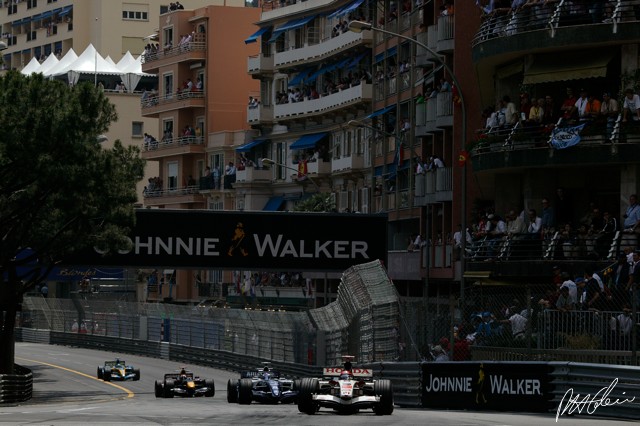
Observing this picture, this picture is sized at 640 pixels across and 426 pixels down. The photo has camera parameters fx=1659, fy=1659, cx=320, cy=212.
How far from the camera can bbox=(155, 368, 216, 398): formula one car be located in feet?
147

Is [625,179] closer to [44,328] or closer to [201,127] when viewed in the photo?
[44,328]

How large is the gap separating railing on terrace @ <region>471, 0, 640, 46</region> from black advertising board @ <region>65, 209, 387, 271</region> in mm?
14158

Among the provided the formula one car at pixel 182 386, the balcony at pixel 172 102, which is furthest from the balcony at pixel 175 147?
the formula one car at pixel 182 386

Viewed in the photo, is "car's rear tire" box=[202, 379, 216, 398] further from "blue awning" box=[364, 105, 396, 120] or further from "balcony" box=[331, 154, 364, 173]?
"balcony" box=[331, 154, 364, 173]

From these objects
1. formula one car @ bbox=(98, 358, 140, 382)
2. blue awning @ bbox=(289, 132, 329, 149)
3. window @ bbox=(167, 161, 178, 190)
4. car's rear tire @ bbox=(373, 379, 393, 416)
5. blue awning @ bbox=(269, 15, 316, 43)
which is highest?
blue awning @ bbox=(269, 15, 316, 43)

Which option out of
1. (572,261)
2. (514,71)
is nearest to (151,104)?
(514,71)

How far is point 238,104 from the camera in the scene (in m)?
103

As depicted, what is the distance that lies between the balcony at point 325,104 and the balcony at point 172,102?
36.3ft

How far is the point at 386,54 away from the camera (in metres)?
74.5

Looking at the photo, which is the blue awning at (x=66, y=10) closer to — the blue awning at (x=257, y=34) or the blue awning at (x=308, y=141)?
the blue awning at (x=257, y=34)

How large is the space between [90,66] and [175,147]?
25.0 meters

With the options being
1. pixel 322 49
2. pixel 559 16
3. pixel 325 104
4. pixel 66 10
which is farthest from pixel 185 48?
pixel 559 16

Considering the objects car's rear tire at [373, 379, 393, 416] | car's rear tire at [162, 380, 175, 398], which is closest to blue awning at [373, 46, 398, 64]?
car's rear tire at [162, 380, 175, 398]

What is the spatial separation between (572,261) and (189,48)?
64937mm
